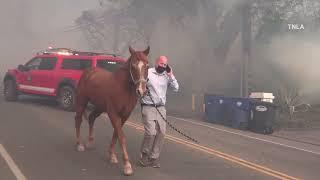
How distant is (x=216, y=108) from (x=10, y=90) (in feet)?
22.6

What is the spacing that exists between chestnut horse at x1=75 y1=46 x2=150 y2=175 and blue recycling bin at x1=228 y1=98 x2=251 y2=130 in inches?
315

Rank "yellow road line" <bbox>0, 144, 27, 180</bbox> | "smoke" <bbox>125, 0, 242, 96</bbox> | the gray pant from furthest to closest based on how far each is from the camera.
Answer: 1. "smoke" <bbox>125, 0, 242, 96</bbox>
2. the gray pant
3. "yellow road line" <bbox>0, 144, 27, 180</bbox>

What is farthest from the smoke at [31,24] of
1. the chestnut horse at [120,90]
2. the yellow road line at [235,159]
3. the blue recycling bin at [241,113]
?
the chestnut horse at [120,90]

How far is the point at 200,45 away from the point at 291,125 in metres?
12.2

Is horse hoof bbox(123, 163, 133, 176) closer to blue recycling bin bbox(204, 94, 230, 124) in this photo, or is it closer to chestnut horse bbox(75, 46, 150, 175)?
chestnut horse bbox(75, 46, 150, 175)

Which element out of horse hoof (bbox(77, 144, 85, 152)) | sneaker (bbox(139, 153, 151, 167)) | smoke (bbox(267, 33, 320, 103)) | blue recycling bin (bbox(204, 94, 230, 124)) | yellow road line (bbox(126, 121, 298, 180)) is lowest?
yellow road line (bbox(126, 121, 298, 180))

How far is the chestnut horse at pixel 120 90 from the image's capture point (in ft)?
25.7

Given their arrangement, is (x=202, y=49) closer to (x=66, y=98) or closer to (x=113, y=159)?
(x=66, y=98)

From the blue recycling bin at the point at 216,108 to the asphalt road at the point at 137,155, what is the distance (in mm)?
2938

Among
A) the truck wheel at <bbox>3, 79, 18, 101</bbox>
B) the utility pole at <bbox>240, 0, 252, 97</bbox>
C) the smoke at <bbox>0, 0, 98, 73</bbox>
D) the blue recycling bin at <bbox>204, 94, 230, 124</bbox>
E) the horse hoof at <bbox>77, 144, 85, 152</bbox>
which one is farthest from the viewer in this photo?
the smoke at <bbox>0, 0, 98, 73</bbox>

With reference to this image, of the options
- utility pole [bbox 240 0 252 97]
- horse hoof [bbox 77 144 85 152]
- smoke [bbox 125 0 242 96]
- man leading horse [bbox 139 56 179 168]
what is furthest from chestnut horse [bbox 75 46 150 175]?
smoke [bbox 125 0 242 96]

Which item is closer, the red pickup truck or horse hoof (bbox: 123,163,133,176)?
horse hoof (bbox: 123,163,133,176)

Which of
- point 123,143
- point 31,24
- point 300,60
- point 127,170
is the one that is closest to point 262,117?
point 123,143

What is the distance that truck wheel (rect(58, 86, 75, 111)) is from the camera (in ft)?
54.6
